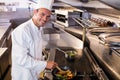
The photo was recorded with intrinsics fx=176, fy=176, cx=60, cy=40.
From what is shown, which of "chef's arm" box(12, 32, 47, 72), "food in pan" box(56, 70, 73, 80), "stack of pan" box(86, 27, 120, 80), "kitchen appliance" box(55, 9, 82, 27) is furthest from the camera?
"kitchen appliance" box(55, 9, 82, 27)

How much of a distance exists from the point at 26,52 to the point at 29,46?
2.7 inches

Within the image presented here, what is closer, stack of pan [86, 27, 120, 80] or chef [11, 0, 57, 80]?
stack of pan [86, 27, 120, 80]

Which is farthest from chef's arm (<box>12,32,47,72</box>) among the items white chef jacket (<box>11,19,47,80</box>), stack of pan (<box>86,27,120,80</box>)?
stack of pan (<box>86,27,120,80</box>)

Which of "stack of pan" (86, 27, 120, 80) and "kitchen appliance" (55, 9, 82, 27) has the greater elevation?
"kitchen appliance" (55, 9, 82, 27)

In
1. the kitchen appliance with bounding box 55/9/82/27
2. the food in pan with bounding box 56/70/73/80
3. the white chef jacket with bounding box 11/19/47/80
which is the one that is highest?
the kitchen appliance with bounding box 55/9/82/27

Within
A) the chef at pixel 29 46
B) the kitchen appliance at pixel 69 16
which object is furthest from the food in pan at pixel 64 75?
the kitchen appliance at pixel 69 16

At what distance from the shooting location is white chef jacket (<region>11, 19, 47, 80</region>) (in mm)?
1315

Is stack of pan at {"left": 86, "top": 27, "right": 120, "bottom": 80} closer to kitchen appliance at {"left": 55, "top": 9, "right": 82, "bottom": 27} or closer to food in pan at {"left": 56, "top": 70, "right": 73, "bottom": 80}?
food in pan at {"left": 56, "top": 70, "right": 73, "bottom": 80}

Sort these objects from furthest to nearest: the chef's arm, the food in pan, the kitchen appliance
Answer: the kitchen appliance → the food in pan → the chef's arm

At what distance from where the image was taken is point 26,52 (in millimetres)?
1326

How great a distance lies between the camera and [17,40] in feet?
4.33

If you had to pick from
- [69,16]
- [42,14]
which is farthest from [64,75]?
[69,16]

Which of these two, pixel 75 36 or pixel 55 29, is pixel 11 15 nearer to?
pixel 55 29

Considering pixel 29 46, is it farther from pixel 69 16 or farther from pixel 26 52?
pixel 69 16
